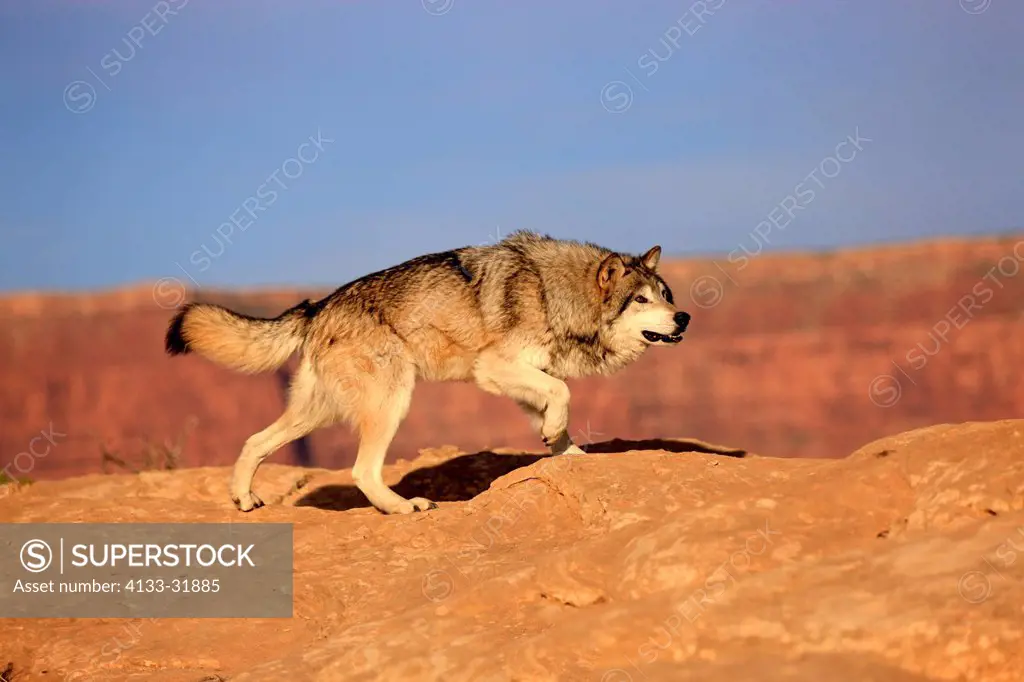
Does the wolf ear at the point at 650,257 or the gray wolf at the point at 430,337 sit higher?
the wolf ear at the point at 650,257

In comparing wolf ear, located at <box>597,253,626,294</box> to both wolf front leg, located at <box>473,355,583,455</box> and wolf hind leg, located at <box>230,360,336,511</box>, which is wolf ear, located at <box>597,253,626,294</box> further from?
wolf hind leg, located at <box>230,360,336,511</box>

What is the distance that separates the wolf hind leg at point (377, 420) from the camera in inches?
290

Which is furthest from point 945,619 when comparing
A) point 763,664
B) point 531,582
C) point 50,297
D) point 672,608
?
point 50,297

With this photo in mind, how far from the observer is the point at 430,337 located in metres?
7.75

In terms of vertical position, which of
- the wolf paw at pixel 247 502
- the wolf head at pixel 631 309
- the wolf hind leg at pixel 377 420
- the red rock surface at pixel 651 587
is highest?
the wolf head at pixel 631 309

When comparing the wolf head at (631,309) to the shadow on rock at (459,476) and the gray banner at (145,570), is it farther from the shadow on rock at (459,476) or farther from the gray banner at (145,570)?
the gray banner at (145,570)

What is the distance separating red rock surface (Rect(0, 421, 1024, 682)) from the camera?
12.3ft

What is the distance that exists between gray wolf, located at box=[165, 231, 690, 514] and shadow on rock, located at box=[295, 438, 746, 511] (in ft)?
3.40

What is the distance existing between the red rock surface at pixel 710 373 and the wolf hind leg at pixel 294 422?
20.8m

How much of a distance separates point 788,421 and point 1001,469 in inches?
1047

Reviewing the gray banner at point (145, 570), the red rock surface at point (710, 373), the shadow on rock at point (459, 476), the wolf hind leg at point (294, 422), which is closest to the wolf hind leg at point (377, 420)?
the wolf hind leg at point (294, 422)

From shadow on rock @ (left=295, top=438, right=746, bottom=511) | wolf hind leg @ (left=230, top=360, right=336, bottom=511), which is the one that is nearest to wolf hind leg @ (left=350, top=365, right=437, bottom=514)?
wolf hind leg @ (left=230, top=360, right=336, bottom=511)

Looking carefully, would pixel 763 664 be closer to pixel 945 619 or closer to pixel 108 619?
pixel 945 619

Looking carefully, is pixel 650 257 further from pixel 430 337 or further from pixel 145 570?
Answer: pixel 145 570
